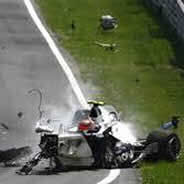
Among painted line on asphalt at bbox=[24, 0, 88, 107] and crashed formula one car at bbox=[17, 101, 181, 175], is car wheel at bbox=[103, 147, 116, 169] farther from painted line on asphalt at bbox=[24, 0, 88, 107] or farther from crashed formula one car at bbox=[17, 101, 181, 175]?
painted line on asphalt at bbox=[24, 0, 88, 107]

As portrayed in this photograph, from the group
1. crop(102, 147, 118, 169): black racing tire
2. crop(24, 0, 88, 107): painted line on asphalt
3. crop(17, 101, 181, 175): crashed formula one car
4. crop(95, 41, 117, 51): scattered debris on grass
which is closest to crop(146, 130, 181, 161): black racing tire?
crop(17, 101, 181, 175): crashed formula one car

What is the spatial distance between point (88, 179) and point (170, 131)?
3413 mm

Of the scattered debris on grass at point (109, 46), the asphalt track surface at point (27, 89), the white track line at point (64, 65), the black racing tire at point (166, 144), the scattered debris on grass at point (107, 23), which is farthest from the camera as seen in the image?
the scattered debris on grass at point (107, 23)

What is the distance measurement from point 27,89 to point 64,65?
3.10 m

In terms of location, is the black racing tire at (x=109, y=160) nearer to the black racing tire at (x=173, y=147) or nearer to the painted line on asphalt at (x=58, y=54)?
the black racing tire at (x=173, y=147)

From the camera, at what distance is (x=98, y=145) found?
22969 mm

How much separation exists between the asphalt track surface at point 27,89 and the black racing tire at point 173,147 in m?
1.47

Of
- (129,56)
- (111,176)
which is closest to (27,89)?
(129,56)

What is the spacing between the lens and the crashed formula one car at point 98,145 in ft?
73.8

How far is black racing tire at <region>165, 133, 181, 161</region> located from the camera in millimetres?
23938

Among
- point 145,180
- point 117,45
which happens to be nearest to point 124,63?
point 117,45

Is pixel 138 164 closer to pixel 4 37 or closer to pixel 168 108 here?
pixel 168 108

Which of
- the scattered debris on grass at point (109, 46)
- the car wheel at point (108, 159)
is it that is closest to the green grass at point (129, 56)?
the scattered debris on grass at point (109, 46)

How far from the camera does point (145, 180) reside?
73.0ft
